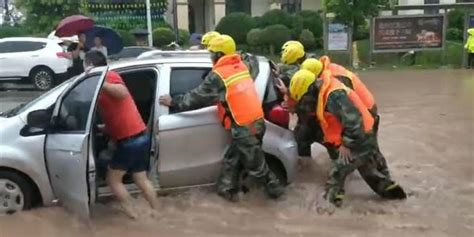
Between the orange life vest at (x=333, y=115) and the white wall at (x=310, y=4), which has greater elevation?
the orange life vest at (x=333, y=115)

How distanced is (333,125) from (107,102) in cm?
205

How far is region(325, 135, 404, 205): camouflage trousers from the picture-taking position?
660 centimetres

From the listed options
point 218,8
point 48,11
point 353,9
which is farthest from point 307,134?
point 218,8

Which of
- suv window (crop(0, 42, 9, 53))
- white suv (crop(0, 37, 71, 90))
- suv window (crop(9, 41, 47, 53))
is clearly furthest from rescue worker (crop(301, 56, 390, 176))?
suv window (crop(0, 42, 9, 53))

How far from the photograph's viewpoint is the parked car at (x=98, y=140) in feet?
19.0

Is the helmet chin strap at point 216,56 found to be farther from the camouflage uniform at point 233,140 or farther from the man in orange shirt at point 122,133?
the man in orange shirt at point 122,133

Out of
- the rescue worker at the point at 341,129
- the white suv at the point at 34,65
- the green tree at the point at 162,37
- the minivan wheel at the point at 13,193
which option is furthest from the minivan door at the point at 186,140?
the green tree at the point at 162,37

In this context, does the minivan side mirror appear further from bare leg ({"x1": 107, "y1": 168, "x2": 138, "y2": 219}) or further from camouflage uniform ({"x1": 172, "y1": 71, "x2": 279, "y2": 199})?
camouflage uniform ({"x1": 172, "y1": 71, "x2": 279, "y2": 199})

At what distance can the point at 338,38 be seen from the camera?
83.9 ft

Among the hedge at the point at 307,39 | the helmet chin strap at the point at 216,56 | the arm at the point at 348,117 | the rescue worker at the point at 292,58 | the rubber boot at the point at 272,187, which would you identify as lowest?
the hedge at the point at 307,39

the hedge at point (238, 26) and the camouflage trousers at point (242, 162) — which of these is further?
the hedge at point (238, 26)

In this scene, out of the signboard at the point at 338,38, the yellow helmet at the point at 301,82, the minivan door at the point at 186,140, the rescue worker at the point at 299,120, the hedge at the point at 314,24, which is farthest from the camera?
the hedge at the point at 314,24

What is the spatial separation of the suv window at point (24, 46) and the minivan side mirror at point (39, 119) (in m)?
15.1

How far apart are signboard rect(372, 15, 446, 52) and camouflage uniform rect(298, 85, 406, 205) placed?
19157 millimetres
